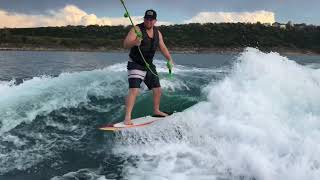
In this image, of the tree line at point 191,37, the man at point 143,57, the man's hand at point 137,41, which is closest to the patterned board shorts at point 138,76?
the man at point 143,57

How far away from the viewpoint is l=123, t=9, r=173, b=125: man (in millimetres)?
9562

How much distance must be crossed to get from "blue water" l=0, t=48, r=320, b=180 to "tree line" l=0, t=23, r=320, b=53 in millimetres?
70508

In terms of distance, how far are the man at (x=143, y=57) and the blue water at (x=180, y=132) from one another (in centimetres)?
77

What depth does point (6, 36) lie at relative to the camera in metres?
126

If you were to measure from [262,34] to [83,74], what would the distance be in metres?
76.8

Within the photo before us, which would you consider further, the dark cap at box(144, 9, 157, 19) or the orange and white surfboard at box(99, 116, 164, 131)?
the dark cap at box(144, 9, 157, 19)

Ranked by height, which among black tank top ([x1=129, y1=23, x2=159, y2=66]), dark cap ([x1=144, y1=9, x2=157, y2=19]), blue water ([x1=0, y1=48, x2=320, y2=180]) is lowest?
blue water ([x1=0, y1=48, x2=320, y2=180])

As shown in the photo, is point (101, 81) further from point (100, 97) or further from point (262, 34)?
point (262, 34)

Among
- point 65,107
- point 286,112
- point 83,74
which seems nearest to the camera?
point 286,112

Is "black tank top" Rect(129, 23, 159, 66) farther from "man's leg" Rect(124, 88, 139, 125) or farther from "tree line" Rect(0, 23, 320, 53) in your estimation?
"tree line" Rect(0, 23, 320, 53)

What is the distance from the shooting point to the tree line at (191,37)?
84.2m

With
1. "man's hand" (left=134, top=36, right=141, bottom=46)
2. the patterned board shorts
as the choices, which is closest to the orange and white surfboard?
the patterned board shorts

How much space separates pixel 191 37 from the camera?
359 feet

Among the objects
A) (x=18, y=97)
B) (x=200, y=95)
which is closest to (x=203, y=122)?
(x=200, y=95)
